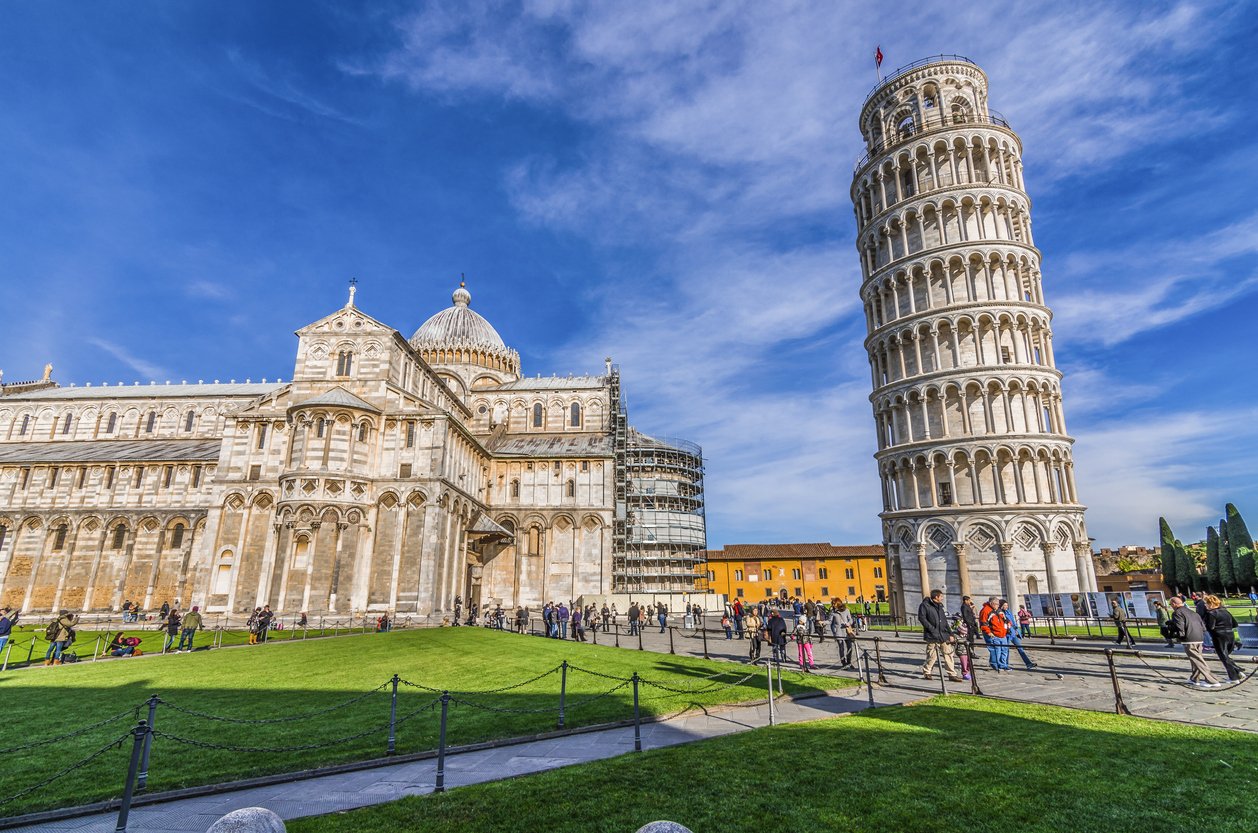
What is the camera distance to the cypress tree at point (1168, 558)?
174 ft

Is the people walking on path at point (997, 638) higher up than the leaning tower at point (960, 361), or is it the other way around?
the leaning tower at point (960, 361)

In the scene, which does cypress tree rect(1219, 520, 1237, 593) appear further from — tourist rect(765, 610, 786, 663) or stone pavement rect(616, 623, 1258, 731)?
tourist rect(765, 610, 786, 663)

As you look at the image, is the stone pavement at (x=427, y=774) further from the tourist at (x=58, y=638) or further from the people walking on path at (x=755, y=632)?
the tourist at (x=58, y=638)

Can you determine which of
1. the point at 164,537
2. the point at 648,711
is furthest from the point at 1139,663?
the point at 164,537

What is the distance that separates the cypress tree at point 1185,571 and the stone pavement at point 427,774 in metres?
57.7

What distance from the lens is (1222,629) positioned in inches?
473

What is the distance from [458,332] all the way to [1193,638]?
5020 cm

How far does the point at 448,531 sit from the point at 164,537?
65.1 feet

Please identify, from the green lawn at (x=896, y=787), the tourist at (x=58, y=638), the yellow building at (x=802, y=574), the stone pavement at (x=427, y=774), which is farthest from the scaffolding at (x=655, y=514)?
the green lawn at (x=896, y=787)

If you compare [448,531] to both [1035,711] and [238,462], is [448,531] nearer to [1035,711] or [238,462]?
[238,462]

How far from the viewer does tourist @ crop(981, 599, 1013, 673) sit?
47.5 feet

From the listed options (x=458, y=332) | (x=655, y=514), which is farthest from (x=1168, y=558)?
(x=458, y=332)

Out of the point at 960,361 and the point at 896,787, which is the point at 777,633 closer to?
the point at 896,787

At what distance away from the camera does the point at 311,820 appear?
6066 mm
